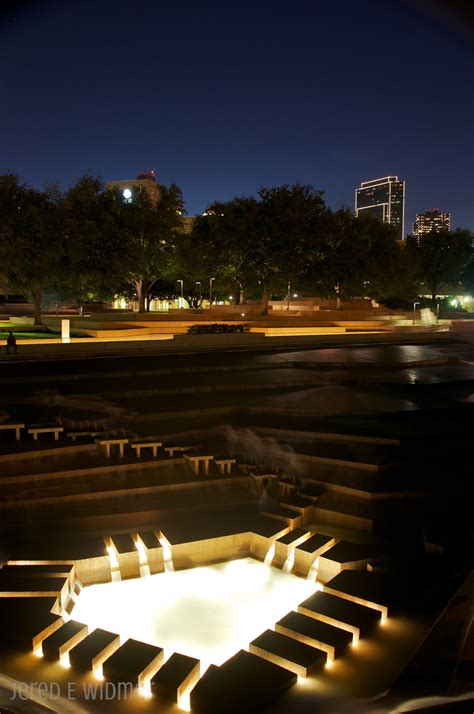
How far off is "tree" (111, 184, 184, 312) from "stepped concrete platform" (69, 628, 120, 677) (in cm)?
2710

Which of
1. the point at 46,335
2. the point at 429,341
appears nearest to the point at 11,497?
the point at 46,335

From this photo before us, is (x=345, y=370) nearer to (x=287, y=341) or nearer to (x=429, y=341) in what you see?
(x=287, y=341)

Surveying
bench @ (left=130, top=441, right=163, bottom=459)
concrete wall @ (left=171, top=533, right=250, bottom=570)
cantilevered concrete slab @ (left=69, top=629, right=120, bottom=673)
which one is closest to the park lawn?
bench @ (left=130, top=441, right=163, bottom=459)

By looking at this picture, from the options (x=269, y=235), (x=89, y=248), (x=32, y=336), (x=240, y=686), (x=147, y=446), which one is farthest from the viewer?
(x=269, y=235)

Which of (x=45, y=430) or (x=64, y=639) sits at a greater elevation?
(x=45, y=430)

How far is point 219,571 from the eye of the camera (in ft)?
23.7

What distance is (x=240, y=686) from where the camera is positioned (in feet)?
16.1

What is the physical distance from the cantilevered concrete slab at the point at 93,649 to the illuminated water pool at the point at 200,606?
1.57ft

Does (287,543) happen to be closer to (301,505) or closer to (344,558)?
(344,558)

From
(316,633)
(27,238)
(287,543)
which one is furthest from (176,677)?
(27,238)

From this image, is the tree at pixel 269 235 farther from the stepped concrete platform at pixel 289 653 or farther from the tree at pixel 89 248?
the stepped concrete platform at pixel 289 653

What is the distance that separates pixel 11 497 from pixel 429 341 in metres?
27.0

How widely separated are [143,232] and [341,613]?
3327 cm

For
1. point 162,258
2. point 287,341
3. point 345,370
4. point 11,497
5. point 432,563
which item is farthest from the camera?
point 162,258
